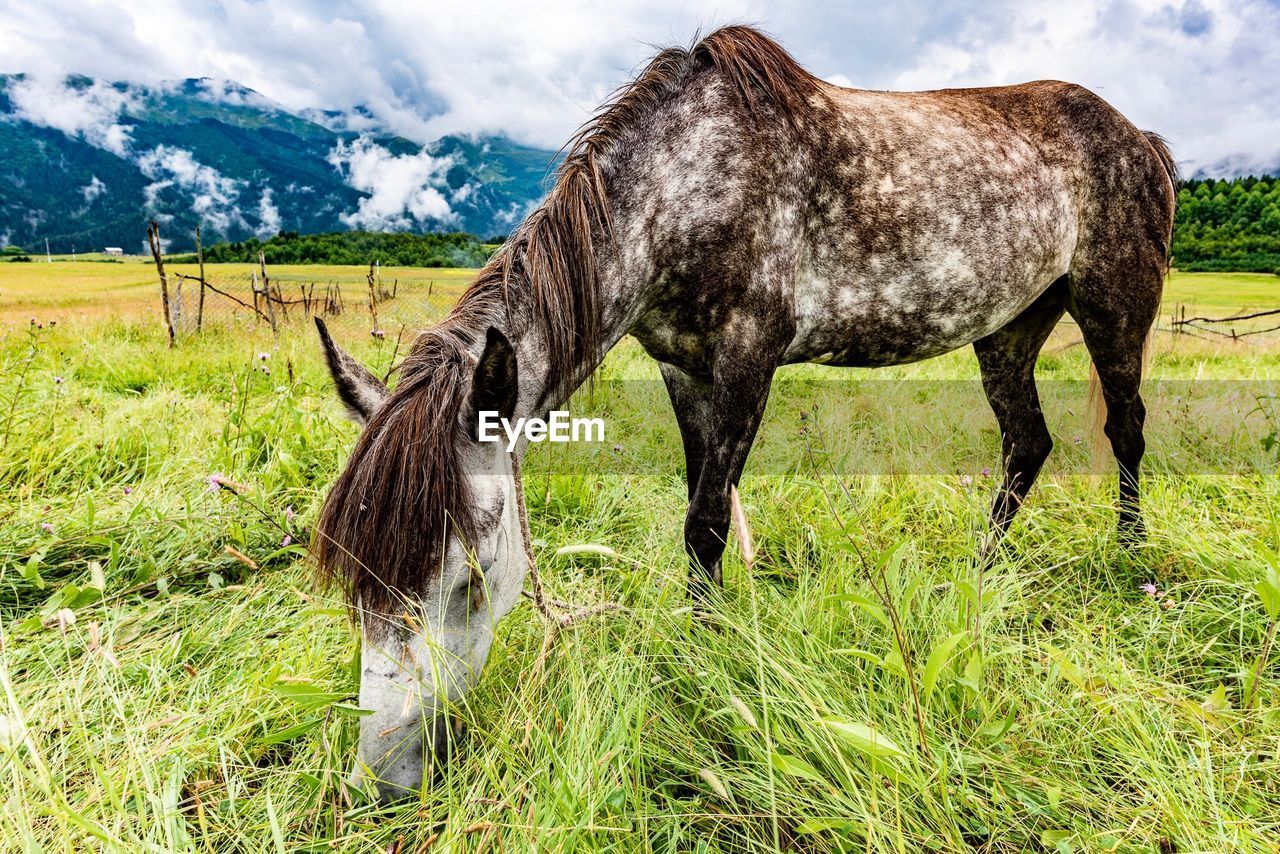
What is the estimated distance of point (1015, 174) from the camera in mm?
3264

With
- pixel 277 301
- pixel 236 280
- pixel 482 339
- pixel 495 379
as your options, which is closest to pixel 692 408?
pixel 482 339

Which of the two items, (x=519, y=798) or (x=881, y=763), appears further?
(x=519, y=798)

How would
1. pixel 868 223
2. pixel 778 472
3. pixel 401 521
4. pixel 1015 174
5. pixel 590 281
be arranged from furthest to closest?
pixel 778 472 → pixel 1015 174 → pixel 868 223 → pixel 590 281 → pixel 401 521

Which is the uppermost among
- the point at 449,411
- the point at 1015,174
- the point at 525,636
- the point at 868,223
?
the point at 1015,174

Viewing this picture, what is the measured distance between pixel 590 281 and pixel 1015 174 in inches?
96.6

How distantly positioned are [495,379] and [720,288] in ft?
3.60

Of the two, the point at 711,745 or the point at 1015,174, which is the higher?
the point at 1015,174

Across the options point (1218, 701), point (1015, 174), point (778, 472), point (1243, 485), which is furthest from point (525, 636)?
point (1243, 485)

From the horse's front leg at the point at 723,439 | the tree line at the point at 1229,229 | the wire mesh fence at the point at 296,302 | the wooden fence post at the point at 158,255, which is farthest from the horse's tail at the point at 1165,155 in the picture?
the tree line at the point at 1229,229

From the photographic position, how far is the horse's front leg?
2553 mm

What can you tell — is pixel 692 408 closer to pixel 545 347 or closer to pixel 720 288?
pixel 720 288

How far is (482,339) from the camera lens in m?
2.12

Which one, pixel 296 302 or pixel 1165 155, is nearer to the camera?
pixel 1165 155

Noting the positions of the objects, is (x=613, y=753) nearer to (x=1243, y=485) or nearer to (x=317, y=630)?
(x=317, y=630)
